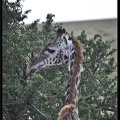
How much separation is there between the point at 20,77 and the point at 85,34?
18.1 inches

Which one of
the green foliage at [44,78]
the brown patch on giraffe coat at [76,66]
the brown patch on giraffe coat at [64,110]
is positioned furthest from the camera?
the green foliage at [44,78]

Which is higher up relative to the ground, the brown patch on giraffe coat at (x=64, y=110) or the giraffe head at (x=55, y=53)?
the giraffe head at (x=55, y=53)

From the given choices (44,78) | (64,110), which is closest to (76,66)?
(64,110)

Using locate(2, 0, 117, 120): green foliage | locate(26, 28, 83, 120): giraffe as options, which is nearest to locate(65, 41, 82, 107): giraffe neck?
locate(26, 28, 83, 120): giraffe

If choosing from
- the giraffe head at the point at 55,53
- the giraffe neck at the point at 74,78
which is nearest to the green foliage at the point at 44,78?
the giraffe head at the point at 55,53

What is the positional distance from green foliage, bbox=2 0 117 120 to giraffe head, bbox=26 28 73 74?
11cm

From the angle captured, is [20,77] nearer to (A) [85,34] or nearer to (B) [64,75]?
(B) [64,75]

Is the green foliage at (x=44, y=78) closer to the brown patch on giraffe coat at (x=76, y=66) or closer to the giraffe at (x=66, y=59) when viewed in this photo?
the giraffe at (x=66, y=59)

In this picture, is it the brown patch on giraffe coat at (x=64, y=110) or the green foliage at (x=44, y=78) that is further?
the green foliage at (x=44, y=78)

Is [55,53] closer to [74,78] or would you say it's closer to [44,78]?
[74,78]

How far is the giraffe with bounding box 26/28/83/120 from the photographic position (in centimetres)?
152

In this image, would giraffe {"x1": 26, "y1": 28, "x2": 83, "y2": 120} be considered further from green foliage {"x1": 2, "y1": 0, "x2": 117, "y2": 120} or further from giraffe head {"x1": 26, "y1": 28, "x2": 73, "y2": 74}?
green foliage {"x1": 2, "y1": 0, "x2": 117, "y2": 120}

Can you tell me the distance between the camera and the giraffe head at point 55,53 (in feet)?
5.22

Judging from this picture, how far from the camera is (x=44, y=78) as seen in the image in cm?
186
